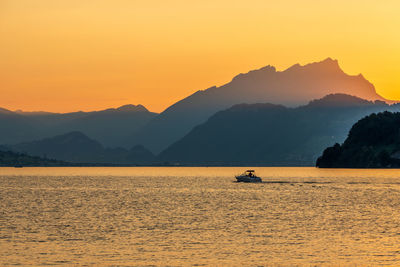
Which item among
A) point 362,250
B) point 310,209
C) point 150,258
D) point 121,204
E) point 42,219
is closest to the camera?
point 150,258

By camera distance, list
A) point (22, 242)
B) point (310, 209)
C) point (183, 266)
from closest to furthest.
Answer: point (183, 266) → point (22, 242) → point (310, 209)

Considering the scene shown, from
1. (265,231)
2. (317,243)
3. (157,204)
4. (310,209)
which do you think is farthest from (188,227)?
(157,204)

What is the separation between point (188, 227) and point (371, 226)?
26213mm

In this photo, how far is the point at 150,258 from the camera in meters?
72.0

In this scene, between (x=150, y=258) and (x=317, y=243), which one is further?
(x=317, y=243)

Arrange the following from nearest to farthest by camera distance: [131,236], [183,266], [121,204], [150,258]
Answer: [183,266] < [150,258] < [131,236] < [121,204]

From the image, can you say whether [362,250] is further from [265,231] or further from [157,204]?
[157,204]

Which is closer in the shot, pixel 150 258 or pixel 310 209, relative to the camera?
pixel 150 258

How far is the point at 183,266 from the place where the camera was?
67250 mm

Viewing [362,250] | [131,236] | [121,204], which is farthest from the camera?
[121,204]

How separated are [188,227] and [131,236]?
13.8 m

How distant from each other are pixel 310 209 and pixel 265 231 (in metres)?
43.7

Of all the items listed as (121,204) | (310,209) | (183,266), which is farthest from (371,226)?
(121,204)

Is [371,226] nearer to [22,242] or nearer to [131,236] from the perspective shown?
[131,236]
